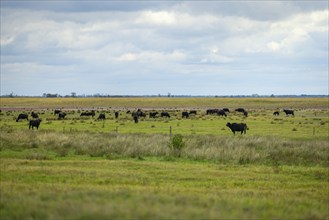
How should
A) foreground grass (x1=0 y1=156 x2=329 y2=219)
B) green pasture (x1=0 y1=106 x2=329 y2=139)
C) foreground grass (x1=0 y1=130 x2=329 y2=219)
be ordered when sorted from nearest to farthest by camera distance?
foreground grass (x1=0 y1=156 x2=329 y2=219)
foreground grass (x1=0 y1=130 x2=329 y2=219)
green pasture (x1=0 y1=106 x2=329 y2=139)

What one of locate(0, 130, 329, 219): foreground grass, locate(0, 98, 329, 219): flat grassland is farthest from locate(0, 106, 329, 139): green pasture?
locate(0, 130, 329, 219): foreground grass

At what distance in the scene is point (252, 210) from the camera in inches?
448

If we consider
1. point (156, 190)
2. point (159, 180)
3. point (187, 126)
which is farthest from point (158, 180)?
point (187, 126)

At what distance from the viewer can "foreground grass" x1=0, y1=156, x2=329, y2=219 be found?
10.6m

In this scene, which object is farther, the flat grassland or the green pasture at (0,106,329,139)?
the green pasture at (0,106,329,139)

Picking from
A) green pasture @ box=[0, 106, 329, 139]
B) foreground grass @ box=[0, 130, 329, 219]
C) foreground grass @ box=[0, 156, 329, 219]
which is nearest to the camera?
foreground grass @ box=[0, 156, 329, 219]

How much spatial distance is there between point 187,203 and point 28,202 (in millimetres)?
4125

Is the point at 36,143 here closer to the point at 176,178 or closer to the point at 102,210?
the point at 176,178

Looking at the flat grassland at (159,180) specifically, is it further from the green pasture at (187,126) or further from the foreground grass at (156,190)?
the green pasture at (187,126)

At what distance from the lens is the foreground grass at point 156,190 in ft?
34.8

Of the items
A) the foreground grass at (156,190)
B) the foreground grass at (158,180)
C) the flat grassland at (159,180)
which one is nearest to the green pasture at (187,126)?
the flat grassland at (159,180)

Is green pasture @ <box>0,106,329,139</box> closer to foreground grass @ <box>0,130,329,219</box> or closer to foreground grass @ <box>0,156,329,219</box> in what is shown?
foreground grass @ <box>0,130,329,219</box>

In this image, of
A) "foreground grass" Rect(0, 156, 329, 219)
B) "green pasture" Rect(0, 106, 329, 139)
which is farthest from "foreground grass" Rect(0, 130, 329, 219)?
"green pasture" Rect(0, 106, 329, 139)

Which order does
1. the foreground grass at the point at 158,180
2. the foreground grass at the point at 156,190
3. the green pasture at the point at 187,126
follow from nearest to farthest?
the foreground grass at the point at 156,190 → the foreground grass at the point at 158,180 → the green pasture at the point at 187,126
